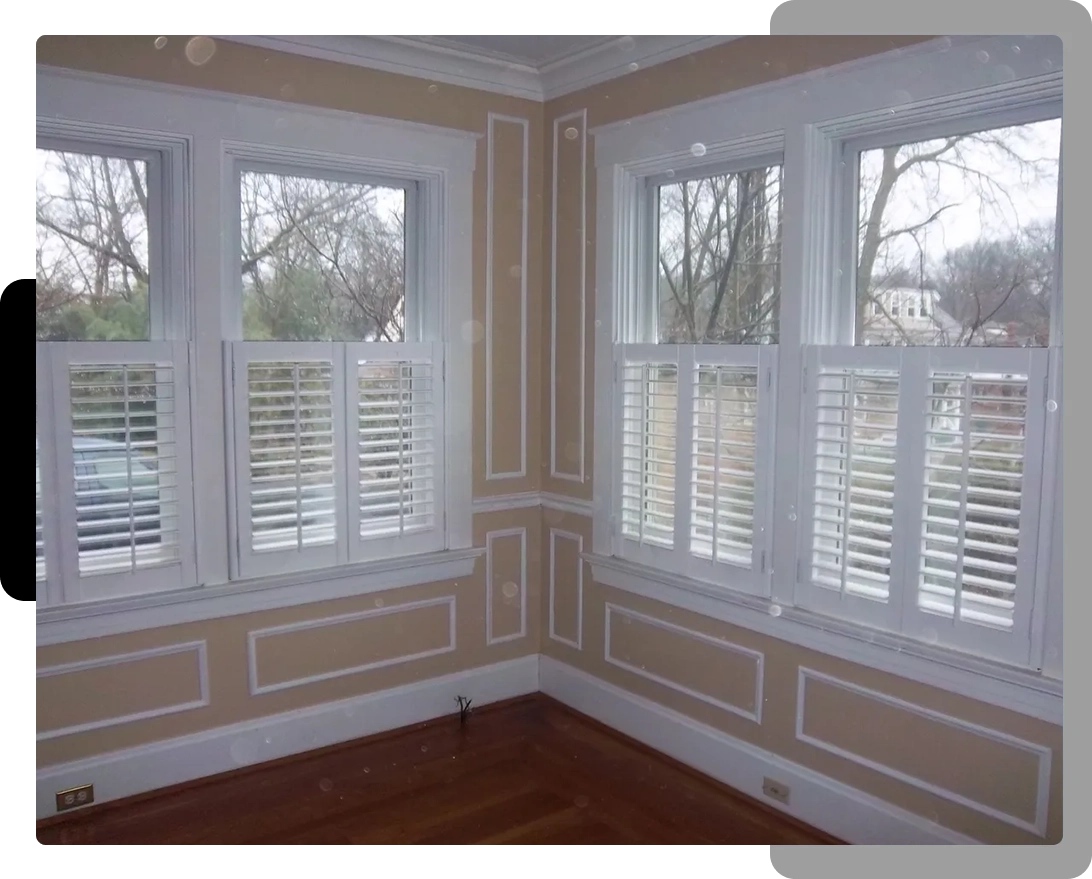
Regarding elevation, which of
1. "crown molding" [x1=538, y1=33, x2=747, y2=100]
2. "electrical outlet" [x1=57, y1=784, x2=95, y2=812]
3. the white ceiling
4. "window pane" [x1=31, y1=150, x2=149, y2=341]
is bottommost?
"electrical outlet" [x1=57, y1=784, x2=95, y2=812]

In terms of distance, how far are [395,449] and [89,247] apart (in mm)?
1267

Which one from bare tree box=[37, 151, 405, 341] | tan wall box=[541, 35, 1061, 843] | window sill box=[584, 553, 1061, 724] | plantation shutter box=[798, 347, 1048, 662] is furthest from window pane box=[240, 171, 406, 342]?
plantation shutter box=[798, 347, 1048, 662]

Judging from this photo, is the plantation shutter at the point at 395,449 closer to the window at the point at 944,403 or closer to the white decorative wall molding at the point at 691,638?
the white decorative wall molding at the point at 691,638

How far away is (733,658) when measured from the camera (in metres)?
3.33

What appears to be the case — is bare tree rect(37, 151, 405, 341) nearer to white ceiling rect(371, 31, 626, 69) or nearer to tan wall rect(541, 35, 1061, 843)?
white ceiling rect(371, 31, 626, 69)

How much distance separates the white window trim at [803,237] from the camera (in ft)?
8.17

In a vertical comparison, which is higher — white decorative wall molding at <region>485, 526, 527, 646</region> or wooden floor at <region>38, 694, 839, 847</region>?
white decorative wall molding at <region>485, 526, 527, 646</region>

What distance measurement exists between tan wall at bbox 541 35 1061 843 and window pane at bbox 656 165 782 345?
0.31m

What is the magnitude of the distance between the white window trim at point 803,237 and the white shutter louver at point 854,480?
0.31 ft

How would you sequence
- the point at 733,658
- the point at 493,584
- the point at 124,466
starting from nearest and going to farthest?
the point at 124,466
the point at 733,658
the point at 493,584

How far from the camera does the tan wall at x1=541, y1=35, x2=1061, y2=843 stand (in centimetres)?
262

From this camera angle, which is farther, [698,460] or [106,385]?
[698,460]

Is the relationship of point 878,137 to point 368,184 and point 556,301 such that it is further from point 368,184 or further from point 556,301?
point 368,184

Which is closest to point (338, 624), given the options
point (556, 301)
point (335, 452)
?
point (335, 452)
